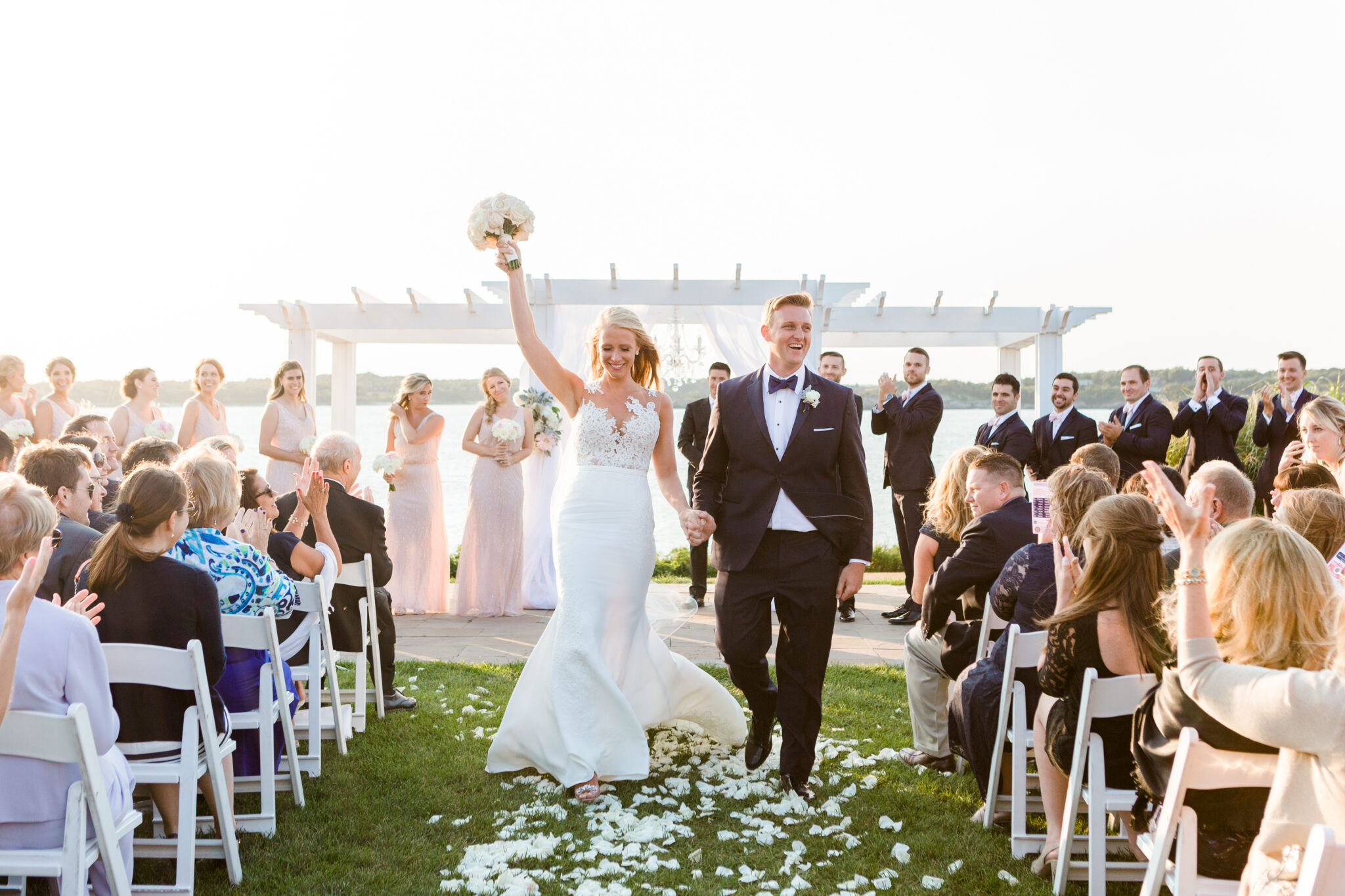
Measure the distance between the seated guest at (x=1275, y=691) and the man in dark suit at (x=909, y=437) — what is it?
6.26 m

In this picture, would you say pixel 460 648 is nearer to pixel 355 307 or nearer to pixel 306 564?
pixel 306 564

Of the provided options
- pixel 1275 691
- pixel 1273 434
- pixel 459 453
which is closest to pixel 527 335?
pixel 1275 691

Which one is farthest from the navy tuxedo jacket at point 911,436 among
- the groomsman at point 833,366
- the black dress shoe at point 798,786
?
the black dress shoe at point 798,786

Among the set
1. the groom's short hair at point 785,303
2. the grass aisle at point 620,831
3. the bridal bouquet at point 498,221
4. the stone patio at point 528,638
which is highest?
the bridal bouquet at point 498,221

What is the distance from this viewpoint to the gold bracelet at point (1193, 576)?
81.8 inches

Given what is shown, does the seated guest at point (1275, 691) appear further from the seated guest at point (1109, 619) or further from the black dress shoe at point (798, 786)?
the black dress shoe at point (798, 786)

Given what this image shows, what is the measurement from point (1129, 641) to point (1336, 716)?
1.05 m

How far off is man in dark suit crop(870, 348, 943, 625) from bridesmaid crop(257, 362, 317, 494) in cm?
476

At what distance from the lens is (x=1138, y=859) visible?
3291mm

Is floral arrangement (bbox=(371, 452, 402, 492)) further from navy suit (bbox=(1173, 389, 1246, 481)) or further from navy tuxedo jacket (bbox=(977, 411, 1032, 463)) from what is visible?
navy suit (bbox=(1173, 389, 1246, 481))

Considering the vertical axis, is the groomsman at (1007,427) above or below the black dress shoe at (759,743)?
above

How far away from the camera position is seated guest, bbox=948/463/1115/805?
3508 mm

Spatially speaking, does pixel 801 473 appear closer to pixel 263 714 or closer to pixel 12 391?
pixel 263 714

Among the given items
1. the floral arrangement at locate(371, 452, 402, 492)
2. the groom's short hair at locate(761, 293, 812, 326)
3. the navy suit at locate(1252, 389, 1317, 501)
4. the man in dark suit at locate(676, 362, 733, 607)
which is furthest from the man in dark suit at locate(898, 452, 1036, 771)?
the navy suit at locate(1252, 389, 1317, 501)
